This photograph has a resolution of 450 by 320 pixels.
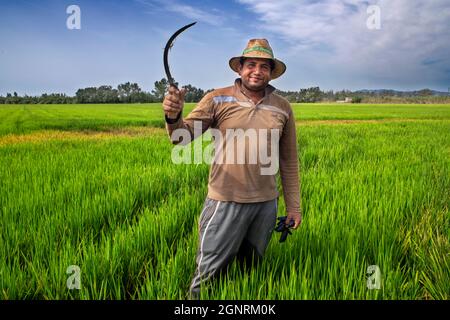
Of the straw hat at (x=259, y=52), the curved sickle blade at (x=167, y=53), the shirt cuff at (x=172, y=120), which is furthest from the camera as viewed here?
the straw hat at (x=259, y=52)

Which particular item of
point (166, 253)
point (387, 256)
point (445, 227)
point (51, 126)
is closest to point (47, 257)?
point (166, 253)

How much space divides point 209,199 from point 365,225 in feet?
4.37

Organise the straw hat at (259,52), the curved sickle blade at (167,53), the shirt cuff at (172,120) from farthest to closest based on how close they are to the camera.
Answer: the straw hat at (259,52)
the shirt cuff at (172,120)
the curved sickle blade at (167,53)

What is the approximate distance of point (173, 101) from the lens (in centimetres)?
146

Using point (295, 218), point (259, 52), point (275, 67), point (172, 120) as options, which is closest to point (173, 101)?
point (172, 120)

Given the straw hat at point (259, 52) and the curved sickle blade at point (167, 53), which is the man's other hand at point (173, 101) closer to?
the curved sickle blade at point (167, 53)

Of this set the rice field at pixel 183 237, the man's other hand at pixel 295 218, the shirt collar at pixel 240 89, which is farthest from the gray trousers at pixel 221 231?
the shirt collar at pixel 240 89

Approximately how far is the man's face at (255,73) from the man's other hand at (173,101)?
1.26ft

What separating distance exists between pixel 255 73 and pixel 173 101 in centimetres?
47

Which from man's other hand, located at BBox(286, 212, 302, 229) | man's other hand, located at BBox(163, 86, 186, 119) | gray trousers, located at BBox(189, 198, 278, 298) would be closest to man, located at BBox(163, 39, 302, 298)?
gray trousers, located at BBox(189, 198, 278, 298)

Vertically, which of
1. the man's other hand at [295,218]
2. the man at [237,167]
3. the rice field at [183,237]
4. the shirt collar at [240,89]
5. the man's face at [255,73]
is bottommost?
the rice field at [183,237]

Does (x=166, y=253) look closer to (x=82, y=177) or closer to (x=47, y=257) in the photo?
(x=47, y=257)

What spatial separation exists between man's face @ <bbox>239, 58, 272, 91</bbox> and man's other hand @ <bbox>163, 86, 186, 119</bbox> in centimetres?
38

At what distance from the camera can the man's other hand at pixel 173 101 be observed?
→ 4.72 ft
